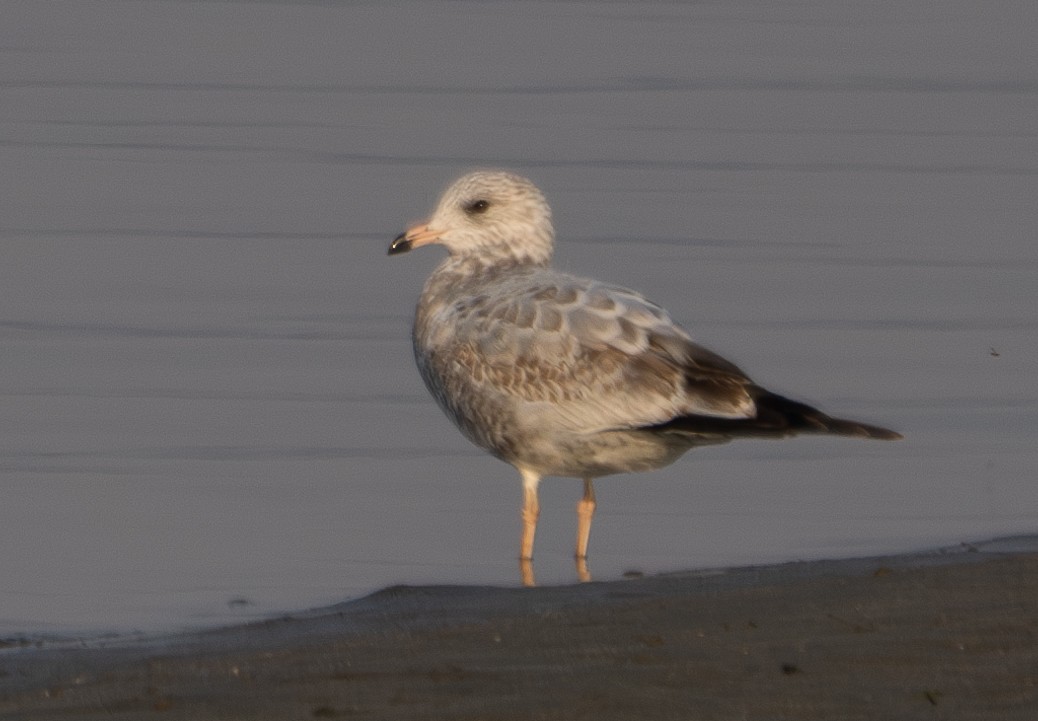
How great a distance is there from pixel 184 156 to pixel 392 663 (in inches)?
420

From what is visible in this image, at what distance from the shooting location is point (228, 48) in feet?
63.6

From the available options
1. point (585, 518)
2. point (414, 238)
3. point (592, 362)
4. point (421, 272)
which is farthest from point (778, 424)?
point (421, 272)

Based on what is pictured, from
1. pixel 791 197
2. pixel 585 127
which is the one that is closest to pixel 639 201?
pixel 791 197

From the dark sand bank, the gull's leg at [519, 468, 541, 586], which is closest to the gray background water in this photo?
the gull's leg at [519, 468, 541, 586]

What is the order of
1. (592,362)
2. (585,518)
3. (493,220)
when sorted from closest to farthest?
(592,362)
(585,518)
(493,220)

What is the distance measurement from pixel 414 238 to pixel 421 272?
153 inches

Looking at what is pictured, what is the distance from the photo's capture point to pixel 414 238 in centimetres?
900

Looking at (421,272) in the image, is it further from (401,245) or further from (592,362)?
(592,362)

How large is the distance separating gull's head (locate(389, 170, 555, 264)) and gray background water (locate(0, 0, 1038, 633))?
40.1 inches

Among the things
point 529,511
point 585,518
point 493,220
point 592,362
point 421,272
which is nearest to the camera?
point 592,362

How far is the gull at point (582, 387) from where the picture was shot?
7.47m

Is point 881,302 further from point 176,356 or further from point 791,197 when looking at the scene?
point 176,356

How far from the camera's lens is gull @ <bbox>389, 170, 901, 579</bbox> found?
7473 mm

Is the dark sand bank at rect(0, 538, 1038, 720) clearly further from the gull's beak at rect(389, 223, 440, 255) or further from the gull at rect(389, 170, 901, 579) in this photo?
the gull's beak at rect(389, 223, 440, 255)
